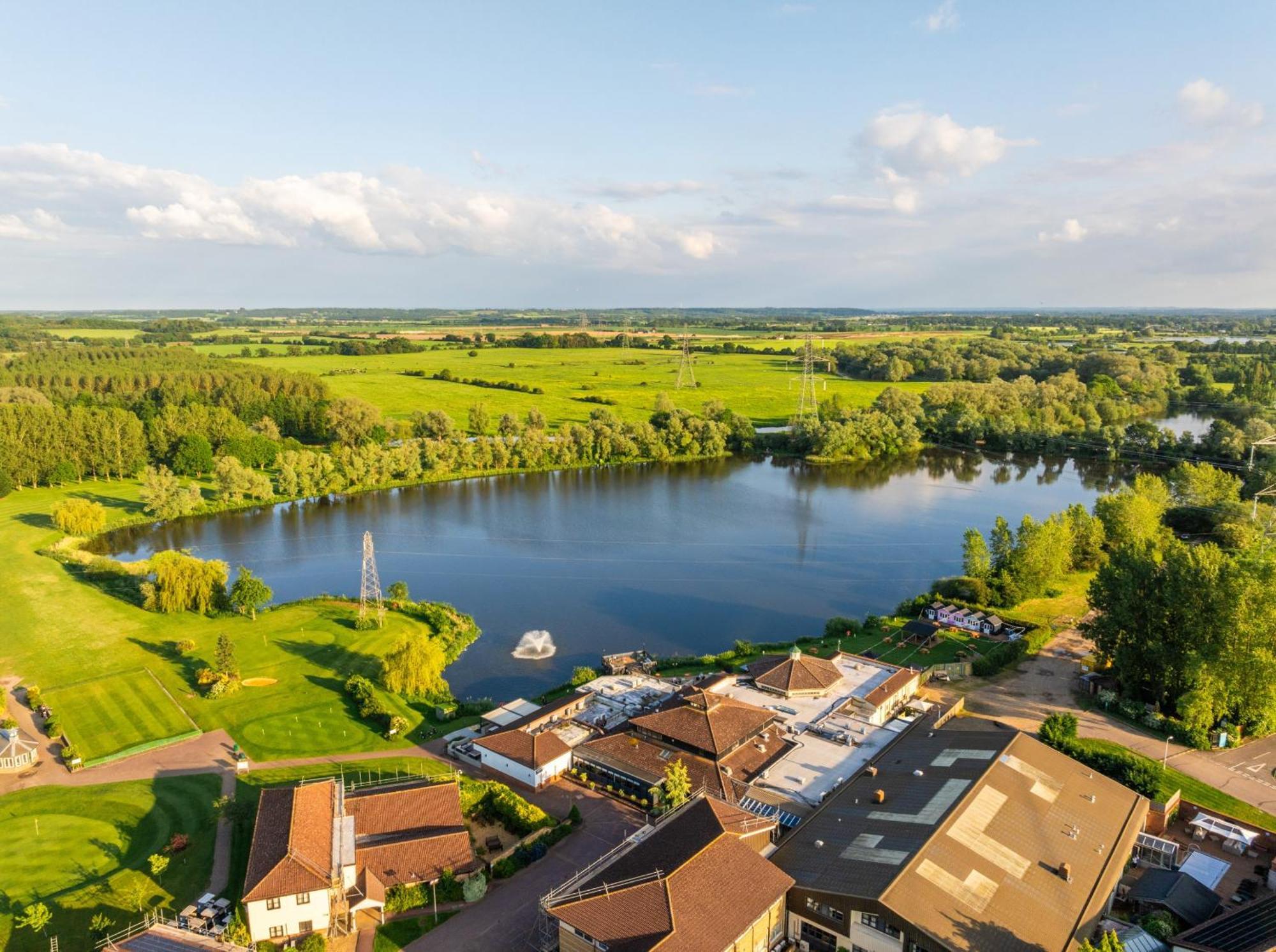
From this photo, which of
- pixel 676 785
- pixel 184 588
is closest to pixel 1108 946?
pixel 676 785

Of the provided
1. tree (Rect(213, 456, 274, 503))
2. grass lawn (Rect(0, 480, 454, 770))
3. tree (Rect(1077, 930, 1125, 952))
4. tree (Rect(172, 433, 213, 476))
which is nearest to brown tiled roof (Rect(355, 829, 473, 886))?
grass lawn (Rect(0, 480, 454, 770))

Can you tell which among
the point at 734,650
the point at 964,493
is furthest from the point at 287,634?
the point at 964,493

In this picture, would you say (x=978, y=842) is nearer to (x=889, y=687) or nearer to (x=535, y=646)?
(x=889, y=687)

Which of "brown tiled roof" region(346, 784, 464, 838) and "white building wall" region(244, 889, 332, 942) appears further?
"brown tiled roof" region(346, 784, 464, 838)

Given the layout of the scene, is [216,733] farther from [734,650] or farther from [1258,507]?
[1258,507]

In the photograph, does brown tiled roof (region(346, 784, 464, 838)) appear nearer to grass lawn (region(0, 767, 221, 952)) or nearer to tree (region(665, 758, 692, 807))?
grass lawn (region(0, 767, 221, 952))
